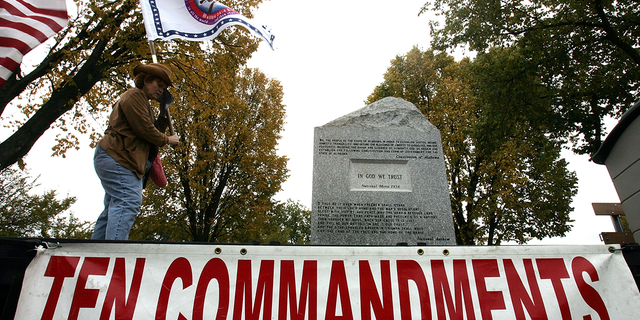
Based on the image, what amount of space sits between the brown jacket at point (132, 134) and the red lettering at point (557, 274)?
3245mm

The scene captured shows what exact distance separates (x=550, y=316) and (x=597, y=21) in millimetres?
10976

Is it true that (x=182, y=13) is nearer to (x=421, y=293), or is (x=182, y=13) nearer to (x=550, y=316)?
(x=421, y=293)

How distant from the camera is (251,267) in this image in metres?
2.20

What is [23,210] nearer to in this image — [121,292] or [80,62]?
[80,62]

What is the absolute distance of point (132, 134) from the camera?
3.19 m

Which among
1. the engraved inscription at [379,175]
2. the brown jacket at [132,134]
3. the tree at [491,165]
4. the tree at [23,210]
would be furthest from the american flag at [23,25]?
the tree at [23,210]

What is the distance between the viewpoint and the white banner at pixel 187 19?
4395mm

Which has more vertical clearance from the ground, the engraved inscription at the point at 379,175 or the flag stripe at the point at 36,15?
the flag stripe at the point at 36,15

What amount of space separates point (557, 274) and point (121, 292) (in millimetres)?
2756

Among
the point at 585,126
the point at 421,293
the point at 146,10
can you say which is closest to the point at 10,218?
the point at 146,10

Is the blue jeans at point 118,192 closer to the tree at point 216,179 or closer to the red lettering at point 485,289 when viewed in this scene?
the red lettering at point 485,289

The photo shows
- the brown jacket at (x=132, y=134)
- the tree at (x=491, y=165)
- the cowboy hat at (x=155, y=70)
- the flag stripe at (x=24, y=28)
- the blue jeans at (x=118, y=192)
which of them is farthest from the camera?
the tree at (x=491, y=165)

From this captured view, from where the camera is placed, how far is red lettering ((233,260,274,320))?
2070 mm

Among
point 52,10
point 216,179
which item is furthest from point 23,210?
point 52,10
